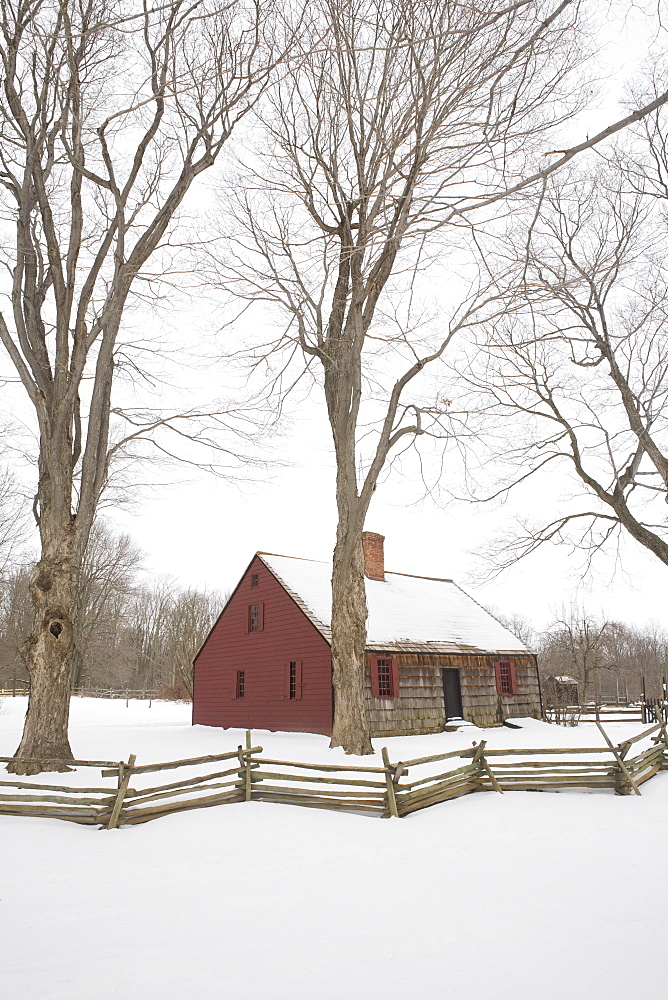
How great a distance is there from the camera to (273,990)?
366 cm

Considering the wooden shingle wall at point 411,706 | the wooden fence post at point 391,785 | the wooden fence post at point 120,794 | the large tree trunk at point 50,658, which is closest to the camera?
the wooden fence post at point 120,794

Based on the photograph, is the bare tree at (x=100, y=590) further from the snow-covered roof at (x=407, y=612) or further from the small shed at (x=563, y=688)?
the small shed at (x=563, y=688)

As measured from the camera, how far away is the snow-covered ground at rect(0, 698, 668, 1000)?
375 centimetres

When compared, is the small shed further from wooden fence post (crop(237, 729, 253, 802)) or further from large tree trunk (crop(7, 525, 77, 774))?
large tree trunk (crop(7, 525, 77, 774))

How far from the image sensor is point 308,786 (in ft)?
31.8

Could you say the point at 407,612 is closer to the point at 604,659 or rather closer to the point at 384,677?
the point at 384,677

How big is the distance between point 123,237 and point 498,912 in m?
11.6

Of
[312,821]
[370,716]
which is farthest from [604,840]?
[370,716]

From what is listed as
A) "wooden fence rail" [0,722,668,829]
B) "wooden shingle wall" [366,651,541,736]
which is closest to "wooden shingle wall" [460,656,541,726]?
"wooden shingle wall" [366,651,541,736]

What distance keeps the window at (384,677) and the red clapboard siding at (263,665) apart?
137 centimetres

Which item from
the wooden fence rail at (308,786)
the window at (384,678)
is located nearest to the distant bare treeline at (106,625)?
the window at (384,678)

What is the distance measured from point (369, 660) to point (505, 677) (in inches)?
271

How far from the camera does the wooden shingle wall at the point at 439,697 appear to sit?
18.4 metres

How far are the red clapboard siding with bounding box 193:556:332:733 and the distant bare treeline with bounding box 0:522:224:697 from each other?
37.2 ft
